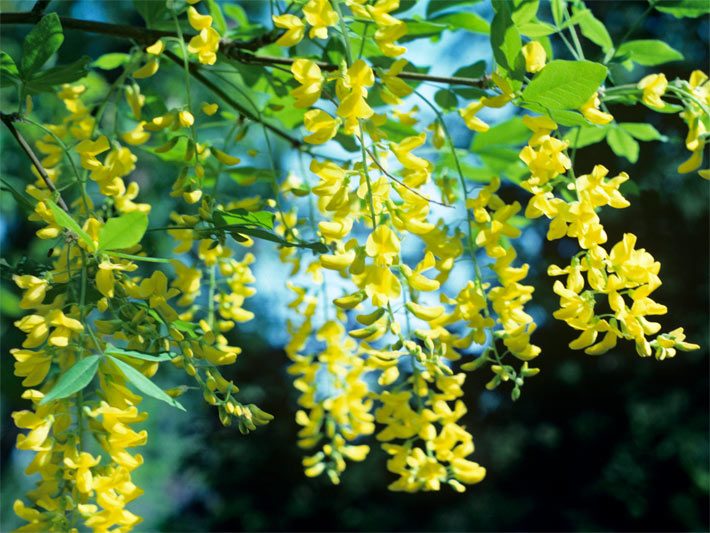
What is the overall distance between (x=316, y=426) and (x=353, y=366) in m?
0.09

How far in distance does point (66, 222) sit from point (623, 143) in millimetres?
610

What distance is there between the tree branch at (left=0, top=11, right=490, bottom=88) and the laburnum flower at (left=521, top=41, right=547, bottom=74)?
0.10 m

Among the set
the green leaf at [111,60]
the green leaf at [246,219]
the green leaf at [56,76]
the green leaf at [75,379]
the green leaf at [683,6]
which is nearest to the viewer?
the green leaf at [75,379]

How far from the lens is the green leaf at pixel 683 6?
79 centimetres

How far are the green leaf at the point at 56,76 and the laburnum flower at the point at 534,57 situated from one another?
36 cm

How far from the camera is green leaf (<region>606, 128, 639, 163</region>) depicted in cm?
88

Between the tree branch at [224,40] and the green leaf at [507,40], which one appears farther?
the tree branch at [224,40]

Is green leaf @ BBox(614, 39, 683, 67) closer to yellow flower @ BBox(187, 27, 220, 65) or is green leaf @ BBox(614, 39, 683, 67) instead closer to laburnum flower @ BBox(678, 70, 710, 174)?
laburnum flower @ BBox(678, 70, 710, 174)

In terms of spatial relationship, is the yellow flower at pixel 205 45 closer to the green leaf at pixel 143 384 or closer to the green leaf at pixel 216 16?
the green leaf at pixel 216 16

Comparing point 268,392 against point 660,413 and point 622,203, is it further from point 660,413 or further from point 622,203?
point 622,203

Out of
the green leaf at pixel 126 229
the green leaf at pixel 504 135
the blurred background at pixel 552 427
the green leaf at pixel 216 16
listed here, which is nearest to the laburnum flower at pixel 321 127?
the green leaf at pixel 126 229

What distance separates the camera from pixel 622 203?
617mm

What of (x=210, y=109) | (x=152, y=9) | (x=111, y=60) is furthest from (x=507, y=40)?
(x=111, y=60)

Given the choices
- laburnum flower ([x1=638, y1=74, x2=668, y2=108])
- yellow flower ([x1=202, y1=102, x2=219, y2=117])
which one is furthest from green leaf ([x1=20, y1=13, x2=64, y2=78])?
laburnum flower ([x1=638, y1=74, x2=668, y2=108])
